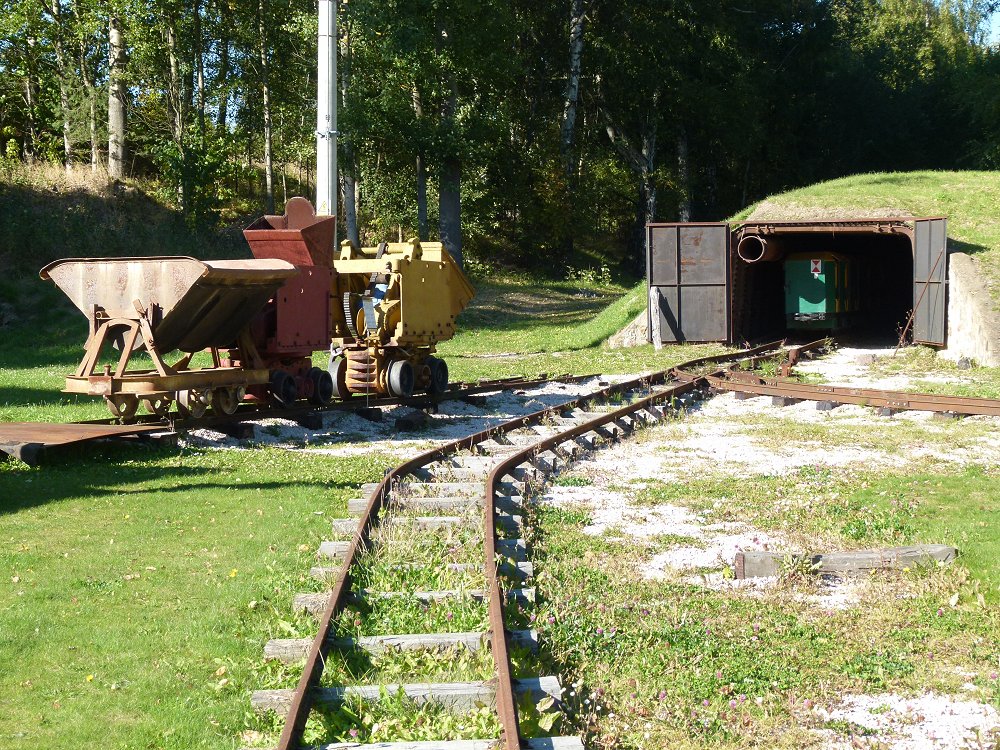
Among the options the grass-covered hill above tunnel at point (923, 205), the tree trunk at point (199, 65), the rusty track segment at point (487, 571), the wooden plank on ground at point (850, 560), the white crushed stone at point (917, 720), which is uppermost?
the tree trunk at point (199, 65)

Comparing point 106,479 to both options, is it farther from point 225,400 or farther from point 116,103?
point 116,103

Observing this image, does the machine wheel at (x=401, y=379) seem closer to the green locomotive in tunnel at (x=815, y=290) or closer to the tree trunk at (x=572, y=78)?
the green locomotive in tunnel at (x=815, y=290)

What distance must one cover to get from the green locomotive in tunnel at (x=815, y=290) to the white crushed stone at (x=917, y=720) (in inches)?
1009

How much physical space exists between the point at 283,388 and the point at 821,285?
18.8m

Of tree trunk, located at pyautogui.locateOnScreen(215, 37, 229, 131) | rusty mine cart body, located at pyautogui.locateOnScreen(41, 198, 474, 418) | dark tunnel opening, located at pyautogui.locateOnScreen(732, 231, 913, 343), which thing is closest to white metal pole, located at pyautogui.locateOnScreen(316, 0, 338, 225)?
rusty mine cart body, located at pyautogui.locateOnScreen(41, 198, 474, 418)

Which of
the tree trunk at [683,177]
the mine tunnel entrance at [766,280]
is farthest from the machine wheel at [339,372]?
the tree trunk at [683,177]

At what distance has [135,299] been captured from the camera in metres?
13.9

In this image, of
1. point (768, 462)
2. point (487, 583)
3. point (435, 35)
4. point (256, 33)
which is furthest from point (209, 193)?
point (487, 583)

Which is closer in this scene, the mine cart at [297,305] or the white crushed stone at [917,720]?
the white crushed stone at [917,720]

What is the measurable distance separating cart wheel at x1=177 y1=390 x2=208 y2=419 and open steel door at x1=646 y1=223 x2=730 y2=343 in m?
15.4

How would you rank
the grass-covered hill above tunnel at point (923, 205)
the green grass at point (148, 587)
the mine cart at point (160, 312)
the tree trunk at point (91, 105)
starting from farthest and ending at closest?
1. the tree trunk at point (91, 105)
2. the grass-covered hill above tunnel at point (923, 205)
3. the mine cart at point (160, 312)
4. the green grass at point (148, 587)

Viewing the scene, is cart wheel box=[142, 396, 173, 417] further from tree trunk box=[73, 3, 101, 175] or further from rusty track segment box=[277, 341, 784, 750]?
tree trunk box=[73, 3, 101, 175]

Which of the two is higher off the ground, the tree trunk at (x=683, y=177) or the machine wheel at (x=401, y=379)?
the tree trunk at (x=683, y=177)

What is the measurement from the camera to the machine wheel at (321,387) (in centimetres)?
1692
